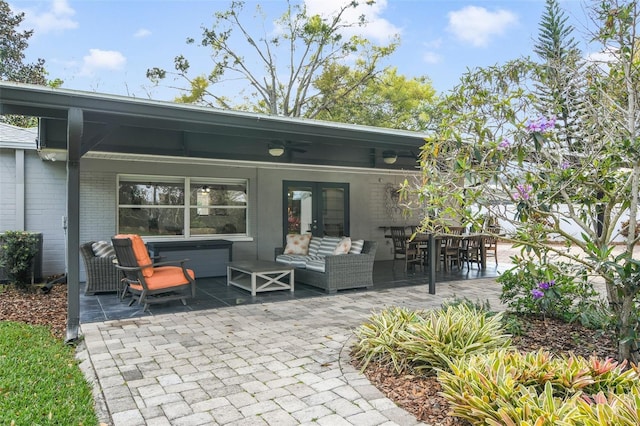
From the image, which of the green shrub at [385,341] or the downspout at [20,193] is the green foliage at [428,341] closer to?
the green shrub at [385,341]

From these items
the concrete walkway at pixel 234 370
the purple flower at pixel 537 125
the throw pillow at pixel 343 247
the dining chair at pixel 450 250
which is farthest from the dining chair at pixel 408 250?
the purple flower at pixel 537 125

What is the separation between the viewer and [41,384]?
3.27 m

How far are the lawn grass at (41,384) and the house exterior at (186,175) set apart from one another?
18.5 inches

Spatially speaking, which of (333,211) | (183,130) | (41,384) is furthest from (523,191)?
(333,211)

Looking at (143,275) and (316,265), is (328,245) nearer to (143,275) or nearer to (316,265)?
(316,265)

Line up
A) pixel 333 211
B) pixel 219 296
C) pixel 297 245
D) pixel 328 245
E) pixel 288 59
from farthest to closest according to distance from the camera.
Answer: pixel 288 59 → pixel 333 211 → pixel 297 245 → pixel 328 245 → pixel 219 296

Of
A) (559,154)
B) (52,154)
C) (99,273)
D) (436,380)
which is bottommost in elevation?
(436,380)

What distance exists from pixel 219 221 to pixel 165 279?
11.3 feet

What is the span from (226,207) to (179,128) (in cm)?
445

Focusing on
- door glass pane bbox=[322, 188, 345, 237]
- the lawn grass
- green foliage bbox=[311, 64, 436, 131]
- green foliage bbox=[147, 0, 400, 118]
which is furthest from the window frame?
green foliage bbox=[311, 64, 436, 131]

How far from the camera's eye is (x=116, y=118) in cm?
451

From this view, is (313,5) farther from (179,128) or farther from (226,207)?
(179,128)

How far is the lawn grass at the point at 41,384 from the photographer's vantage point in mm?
2762

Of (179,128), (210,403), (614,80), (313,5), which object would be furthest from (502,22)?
(313,5)
